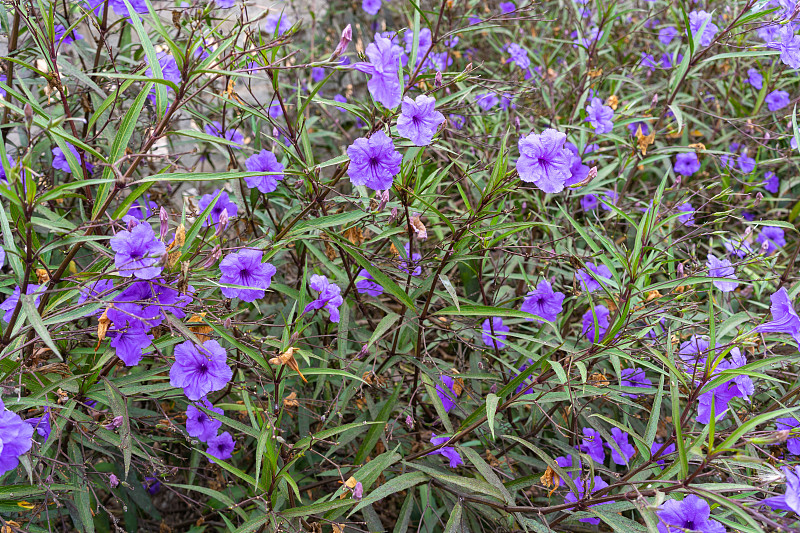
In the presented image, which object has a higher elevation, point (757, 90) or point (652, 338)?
point (757, 90)

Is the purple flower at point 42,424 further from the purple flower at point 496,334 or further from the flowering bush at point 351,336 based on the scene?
the purple flower at point 496,334

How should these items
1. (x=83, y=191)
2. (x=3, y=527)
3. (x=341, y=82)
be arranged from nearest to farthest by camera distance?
1. (x=3, y=527)
2. (x=83, y=191)
3. (x=341, y=82)

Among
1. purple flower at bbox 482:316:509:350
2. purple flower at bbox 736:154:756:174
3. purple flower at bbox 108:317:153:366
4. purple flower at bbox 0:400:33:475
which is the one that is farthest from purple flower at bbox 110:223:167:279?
purple flower at bbox 736:154:756:174

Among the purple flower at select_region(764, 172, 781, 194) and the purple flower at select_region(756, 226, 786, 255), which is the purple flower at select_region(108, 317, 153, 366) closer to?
the purple flower at select_region(756, 226, 786, 255)

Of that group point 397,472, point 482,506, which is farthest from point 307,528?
point 482,506

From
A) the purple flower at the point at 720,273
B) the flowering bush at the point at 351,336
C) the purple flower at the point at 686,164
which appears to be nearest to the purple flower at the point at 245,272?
the flowering bush at the point at 351,336

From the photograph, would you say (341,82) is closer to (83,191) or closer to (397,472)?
(83,191)
